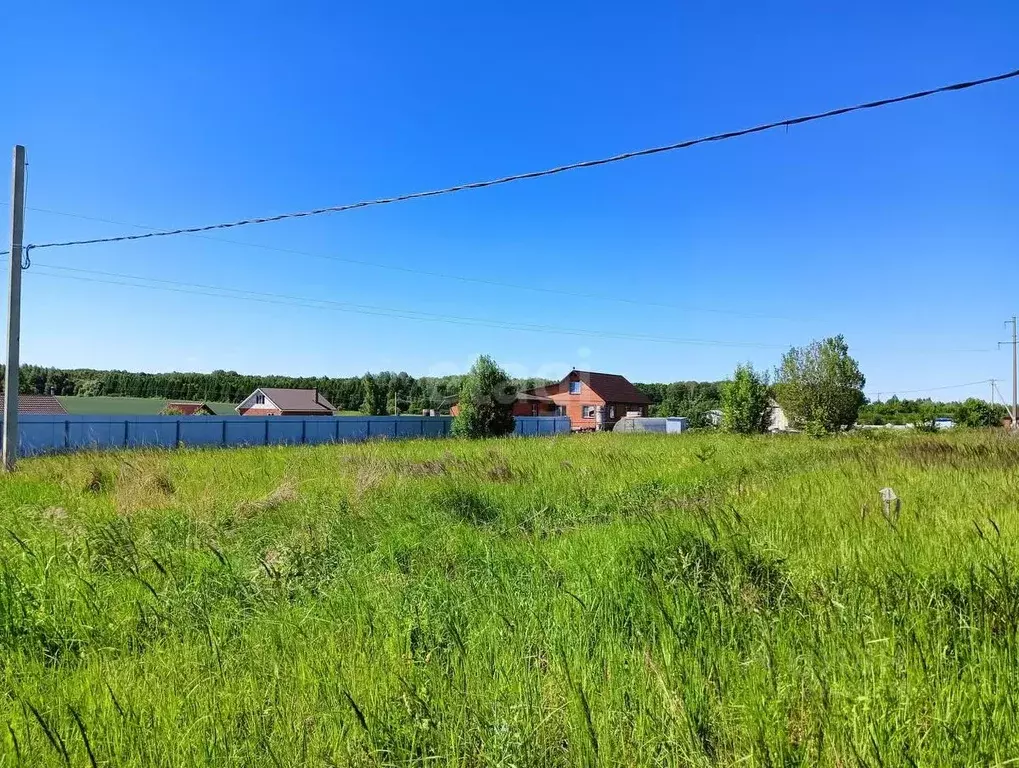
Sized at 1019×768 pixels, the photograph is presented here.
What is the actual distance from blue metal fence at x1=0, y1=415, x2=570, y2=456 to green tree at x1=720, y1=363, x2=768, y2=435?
20.2m

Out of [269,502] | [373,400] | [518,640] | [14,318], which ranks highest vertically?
[14,318]

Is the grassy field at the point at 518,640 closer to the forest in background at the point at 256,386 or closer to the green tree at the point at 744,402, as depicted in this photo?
the green tree at the point at 744,402

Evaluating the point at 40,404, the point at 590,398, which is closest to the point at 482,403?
the point at 590,398

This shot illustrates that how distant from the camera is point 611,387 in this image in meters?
62.8

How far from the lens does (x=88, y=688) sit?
Result: 2.38m

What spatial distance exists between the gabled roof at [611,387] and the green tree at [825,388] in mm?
28356

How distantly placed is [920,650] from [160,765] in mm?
3096

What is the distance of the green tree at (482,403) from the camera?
34125 millimetres

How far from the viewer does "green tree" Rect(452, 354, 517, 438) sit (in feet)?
112

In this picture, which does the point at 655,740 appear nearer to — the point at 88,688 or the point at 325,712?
the point at 325,712

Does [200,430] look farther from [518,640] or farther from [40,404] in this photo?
[518,640]

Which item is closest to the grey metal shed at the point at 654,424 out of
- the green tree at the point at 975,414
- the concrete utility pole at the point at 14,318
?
the green tree at the point at 975,414

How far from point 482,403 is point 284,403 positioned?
3752 cm

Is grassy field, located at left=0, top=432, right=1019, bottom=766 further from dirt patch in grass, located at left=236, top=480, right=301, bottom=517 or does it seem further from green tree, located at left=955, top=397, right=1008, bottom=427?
green tree, located at left=955, top=397, right=1008, bottom=427
